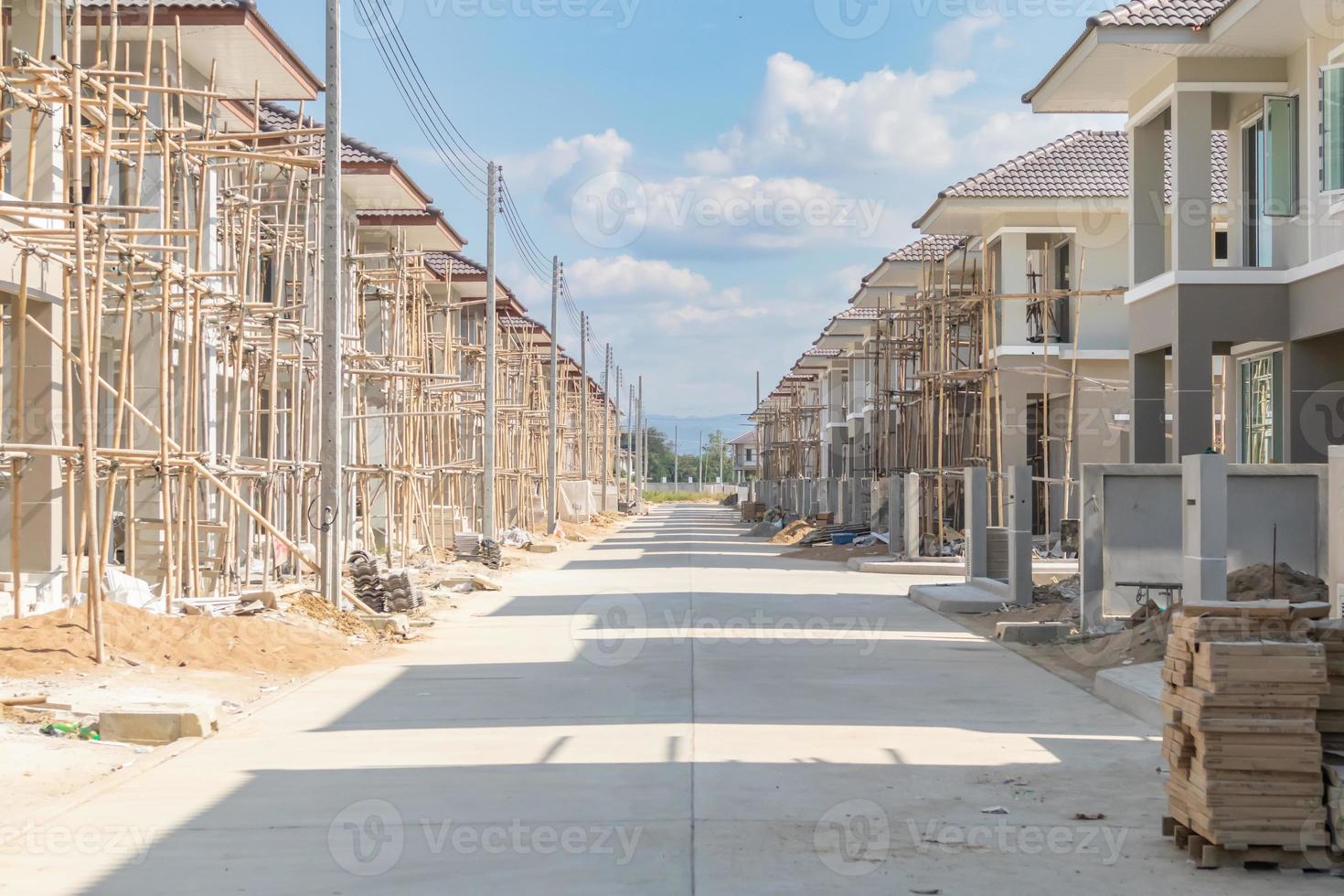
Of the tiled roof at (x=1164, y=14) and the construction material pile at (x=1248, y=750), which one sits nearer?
the construction material pile at (x=1248, y=750)

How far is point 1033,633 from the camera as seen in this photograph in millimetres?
15914

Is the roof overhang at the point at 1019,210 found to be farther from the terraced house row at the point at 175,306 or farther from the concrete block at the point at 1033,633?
the concrete block at the point at 1033,633

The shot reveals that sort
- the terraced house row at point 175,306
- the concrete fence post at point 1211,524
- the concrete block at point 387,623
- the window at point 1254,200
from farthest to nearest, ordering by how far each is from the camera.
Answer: the window at point 1254,200 < the concrete block at point 387,623 < the terraced house row at point 175,306 < the concrete fence post at point 1211,524

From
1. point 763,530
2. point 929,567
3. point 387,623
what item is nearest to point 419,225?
point 929,567

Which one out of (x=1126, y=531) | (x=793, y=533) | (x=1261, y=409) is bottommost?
(x=793, y=533)

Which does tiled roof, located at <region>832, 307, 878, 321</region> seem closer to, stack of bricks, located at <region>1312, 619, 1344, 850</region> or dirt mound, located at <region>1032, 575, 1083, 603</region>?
dirt mound, located at <region>1032, 575, 1083, 603</region>

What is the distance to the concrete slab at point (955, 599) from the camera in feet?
63.0

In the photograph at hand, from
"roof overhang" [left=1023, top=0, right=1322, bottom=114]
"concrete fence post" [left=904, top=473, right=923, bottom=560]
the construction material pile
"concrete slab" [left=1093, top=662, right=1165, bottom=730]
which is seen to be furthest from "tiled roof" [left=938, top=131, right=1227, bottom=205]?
the construction material pile

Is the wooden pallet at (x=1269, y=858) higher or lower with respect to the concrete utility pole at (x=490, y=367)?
lower

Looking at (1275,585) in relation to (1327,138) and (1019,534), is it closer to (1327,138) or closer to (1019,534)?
(1019,534)

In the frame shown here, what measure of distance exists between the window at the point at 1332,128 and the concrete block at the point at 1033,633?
222 inches

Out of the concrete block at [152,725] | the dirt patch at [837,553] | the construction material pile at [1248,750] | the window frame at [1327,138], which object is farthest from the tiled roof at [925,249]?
the construction material pile at [1248,750]

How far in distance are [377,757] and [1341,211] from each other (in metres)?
11.9

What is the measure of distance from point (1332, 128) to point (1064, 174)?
13.2 metres
